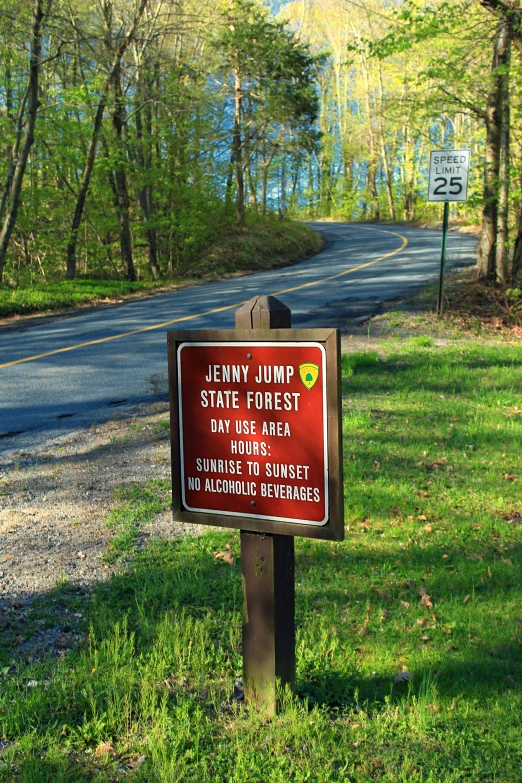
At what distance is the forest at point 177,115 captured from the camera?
1475 centimetres

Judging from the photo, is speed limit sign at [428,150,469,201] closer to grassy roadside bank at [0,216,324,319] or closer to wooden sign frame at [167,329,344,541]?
grassy roadside bank at [0,216,324,319]

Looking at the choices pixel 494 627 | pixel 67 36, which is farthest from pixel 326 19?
pixel 494 627

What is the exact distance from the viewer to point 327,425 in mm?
2436

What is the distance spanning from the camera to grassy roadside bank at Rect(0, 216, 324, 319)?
1677cm

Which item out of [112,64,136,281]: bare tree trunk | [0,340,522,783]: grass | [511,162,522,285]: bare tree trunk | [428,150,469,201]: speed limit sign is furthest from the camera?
[112,64,136,281]: bare tree trunk

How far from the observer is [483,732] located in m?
2.79

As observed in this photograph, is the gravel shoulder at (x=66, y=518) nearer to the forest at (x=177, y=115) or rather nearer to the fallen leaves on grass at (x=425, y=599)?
the fallen leaves on grass at (x=425, y=599)

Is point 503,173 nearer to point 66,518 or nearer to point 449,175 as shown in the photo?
point 449,175

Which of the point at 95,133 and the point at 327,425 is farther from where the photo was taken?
the point at 95,133

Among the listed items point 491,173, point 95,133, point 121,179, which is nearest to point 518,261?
point 491,173

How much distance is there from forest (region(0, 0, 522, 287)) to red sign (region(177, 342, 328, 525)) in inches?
473

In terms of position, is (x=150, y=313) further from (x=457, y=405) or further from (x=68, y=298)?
(x=457, y=405)

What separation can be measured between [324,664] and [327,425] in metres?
1.34

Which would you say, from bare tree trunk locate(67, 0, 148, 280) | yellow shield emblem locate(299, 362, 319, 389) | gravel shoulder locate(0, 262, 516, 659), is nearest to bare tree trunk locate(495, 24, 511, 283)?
gravel shoulder locate(0, 262, 516, 659)
